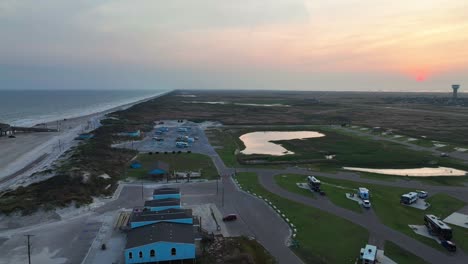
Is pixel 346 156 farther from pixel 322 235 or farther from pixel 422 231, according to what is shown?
pixel 322 235

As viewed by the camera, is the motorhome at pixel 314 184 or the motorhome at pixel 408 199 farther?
the motorhome at pixel 314 184

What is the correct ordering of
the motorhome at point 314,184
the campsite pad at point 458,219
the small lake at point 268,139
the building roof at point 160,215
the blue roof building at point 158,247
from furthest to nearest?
1. the small lake at point 268,139
2. the motorhome at point 314,184
3. the campsite pad at point 458,219
4. the building roof at point 160,215
5. the blue roof building at point 158,247

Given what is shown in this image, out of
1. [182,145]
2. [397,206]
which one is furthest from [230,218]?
[182,145]

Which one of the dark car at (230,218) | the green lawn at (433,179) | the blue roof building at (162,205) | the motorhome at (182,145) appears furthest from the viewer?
the motorhome at (182,145)

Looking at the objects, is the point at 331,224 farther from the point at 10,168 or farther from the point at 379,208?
the point at 10,168

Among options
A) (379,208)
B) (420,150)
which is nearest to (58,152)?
(379,208)

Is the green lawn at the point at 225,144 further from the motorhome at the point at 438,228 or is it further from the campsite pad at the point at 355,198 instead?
the motorhome at the point at 438,228

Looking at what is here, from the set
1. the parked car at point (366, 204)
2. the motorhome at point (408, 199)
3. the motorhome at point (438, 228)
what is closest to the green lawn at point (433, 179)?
the motorhome at point (408, 199)
